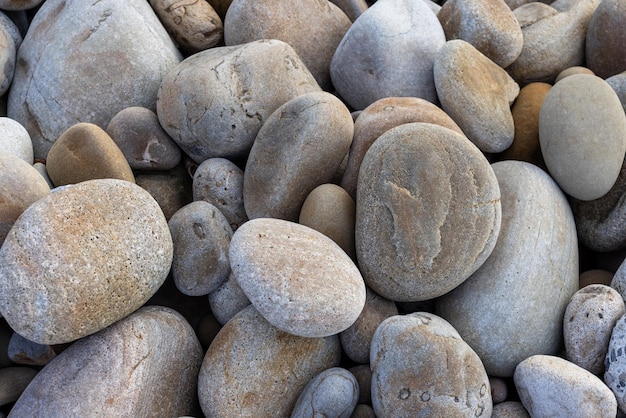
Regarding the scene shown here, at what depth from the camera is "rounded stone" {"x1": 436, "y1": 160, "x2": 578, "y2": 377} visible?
226 centimetres

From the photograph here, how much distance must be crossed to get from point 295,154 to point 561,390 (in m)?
1.28

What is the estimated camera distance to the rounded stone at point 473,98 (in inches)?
103

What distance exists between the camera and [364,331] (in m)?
2.20

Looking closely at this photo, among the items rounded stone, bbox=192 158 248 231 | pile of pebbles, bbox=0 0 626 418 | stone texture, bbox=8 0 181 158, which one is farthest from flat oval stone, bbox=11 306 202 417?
stone texture, bbox=8 0 181 158

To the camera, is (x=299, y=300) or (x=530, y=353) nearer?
(x=299, y=300)

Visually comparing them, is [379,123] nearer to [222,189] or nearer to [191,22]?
[222,189]

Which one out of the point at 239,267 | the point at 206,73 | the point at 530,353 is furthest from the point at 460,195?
the point at 206,73

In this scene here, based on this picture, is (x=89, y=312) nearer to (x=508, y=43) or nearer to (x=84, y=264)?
(x=84, y=264)

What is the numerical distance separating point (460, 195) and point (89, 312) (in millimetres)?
1368

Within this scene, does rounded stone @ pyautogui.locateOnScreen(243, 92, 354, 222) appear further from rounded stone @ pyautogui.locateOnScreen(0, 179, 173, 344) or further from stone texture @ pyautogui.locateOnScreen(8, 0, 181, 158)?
stone texture @ pyautogui.locateOnScreen(8, 0, 181, 158)

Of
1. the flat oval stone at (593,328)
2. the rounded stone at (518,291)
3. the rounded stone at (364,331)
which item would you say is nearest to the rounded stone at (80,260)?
the rounded stone at (364,331)

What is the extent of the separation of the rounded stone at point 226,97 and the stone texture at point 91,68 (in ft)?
0.79

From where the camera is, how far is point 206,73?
8.57 feet

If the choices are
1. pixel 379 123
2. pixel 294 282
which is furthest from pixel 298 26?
pixel 294 282
